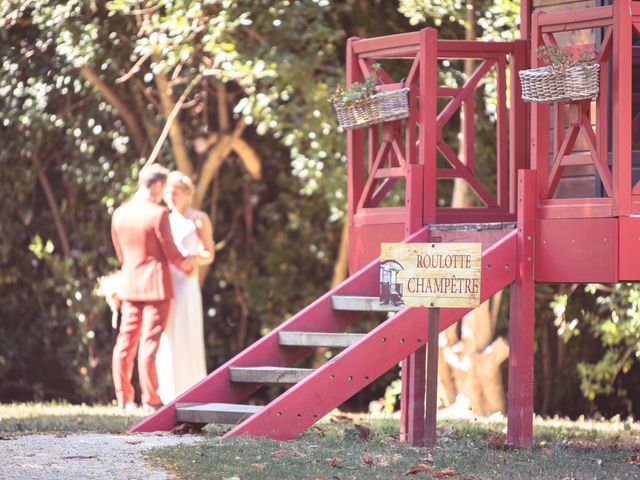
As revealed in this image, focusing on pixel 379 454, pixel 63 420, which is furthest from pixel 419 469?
pixel 63 420

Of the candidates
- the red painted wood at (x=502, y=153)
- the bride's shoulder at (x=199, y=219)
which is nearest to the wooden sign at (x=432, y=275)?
the red painted wood at (x=502, y=153)

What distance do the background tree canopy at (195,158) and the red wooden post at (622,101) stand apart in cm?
362

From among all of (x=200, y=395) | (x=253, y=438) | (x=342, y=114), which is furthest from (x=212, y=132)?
(x=253, y=438)

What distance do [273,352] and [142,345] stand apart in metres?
2.18

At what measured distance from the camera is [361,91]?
903cm

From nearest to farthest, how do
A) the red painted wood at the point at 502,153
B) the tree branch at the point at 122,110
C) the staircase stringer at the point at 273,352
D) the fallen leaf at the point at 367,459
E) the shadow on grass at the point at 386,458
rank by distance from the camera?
the shadow on grass at the point at 386,458 → the fallen leaf at the point at 367,459 → the staircase stringer at the point at 273,352 → the red painted wood at the point at 502,153 → the tree branch at the point at 122,110

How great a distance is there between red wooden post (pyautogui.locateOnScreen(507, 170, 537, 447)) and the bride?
3.55 metres

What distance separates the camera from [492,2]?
12.2 m

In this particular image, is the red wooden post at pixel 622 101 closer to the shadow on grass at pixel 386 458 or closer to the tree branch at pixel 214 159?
the shadow on grass at pixel 386 458

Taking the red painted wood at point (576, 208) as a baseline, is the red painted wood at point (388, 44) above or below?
above

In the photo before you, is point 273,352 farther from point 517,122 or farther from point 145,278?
point 517,122

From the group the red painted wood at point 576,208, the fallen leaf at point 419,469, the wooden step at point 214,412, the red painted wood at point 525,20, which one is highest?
the red painted wood at point 525,20

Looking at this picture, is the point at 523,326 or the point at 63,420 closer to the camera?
the point at 523,326

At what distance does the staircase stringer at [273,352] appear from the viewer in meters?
7.91
